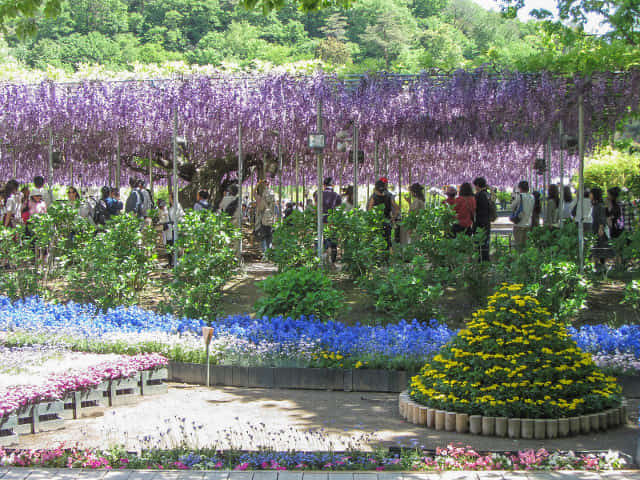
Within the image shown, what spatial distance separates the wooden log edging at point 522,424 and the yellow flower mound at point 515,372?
2.8 inches

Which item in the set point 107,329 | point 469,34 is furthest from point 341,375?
point 469,34

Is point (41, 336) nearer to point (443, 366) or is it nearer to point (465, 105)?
point (443, 366)

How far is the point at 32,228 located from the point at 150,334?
3934 mm

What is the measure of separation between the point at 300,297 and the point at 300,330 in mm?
686

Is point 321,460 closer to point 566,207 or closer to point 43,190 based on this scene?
point 566,207

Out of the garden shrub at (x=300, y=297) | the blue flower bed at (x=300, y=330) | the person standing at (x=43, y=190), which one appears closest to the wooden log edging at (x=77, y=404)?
the blue flower bed at (x=300, y=330)

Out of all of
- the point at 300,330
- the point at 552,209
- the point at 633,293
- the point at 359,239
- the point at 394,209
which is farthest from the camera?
the point at 552,209

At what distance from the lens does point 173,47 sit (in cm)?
6600

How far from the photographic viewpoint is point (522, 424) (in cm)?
522

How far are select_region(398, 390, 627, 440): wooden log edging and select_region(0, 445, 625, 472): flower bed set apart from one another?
0.59 meters

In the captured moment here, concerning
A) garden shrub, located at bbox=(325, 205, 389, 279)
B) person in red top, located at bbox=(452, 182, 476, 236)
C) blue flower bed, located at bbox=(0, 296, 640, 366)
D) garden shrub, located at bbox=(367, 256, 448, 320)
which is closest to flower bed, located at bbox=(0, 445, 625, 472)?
blue flower bed, located at bbox=(0, 296, 640, 366)

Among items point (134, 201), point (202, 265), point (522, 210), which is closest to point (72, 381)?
point (202, 265)

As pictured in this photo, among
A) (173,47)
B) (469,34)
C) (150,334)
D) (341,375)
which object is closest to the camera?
(341,375)

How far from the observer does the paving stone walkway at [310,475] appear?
14.0 ft
